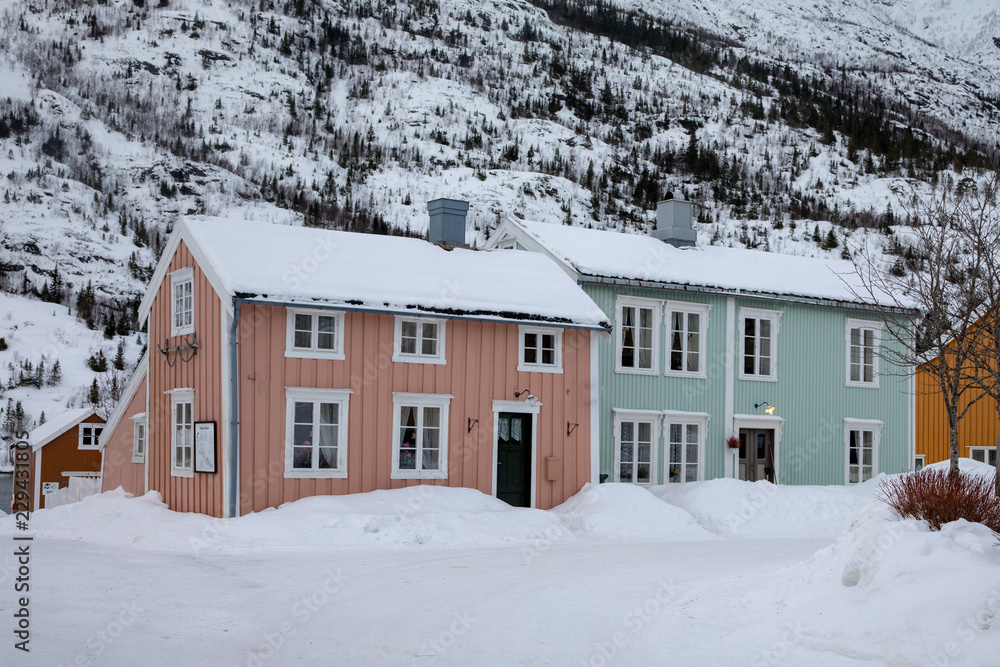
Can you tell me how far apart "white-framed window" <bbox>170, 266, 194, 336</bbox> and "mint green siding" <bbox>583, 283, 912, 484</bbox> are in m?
7.78

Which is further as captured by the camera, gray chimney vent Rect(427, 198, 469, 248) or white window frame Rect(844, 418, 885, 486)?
white window frame Rect(844, 418, 885, 486)

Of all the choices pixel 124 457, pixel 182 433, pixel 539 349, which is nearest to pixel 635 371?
pixel 539 349

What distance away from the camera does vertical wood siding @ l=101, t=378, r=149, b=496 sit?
23.5 m

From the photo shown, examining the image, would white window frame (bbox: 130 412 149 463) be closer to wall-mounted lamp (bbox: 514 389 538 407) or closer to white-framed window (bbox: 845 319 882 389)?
wall-mounted lamp (bbox: 514 389 538 407)

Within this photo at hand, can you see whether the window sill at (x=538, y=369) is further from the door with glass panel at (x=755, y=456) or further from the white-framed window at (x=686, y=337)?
the door with glass panel at (x=755, y=456)

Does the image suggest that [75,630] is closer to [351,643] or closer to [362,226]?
[351,643]

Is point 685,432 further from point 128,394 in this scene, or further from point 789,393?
point 128,394

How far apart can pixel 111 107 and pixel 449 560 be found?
107941mm

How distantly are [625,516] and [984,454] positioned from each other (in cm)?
1258

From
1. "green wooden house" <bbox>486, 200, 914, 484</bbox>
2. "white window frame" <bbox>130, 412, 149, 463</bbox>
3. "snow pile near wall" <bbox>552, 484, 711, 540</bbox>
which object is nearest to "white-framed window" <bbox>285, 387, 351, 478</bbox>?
"snow pile near wall" <bbox>552, 484, 711, 540</bbox>

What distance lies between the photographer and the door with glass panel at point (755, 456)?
24.4 metres

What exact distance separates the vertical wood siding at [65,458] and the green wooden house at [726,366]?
2498 cm

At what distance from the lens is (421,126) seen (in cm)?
11206

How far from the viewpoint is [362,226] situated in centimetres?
8288
